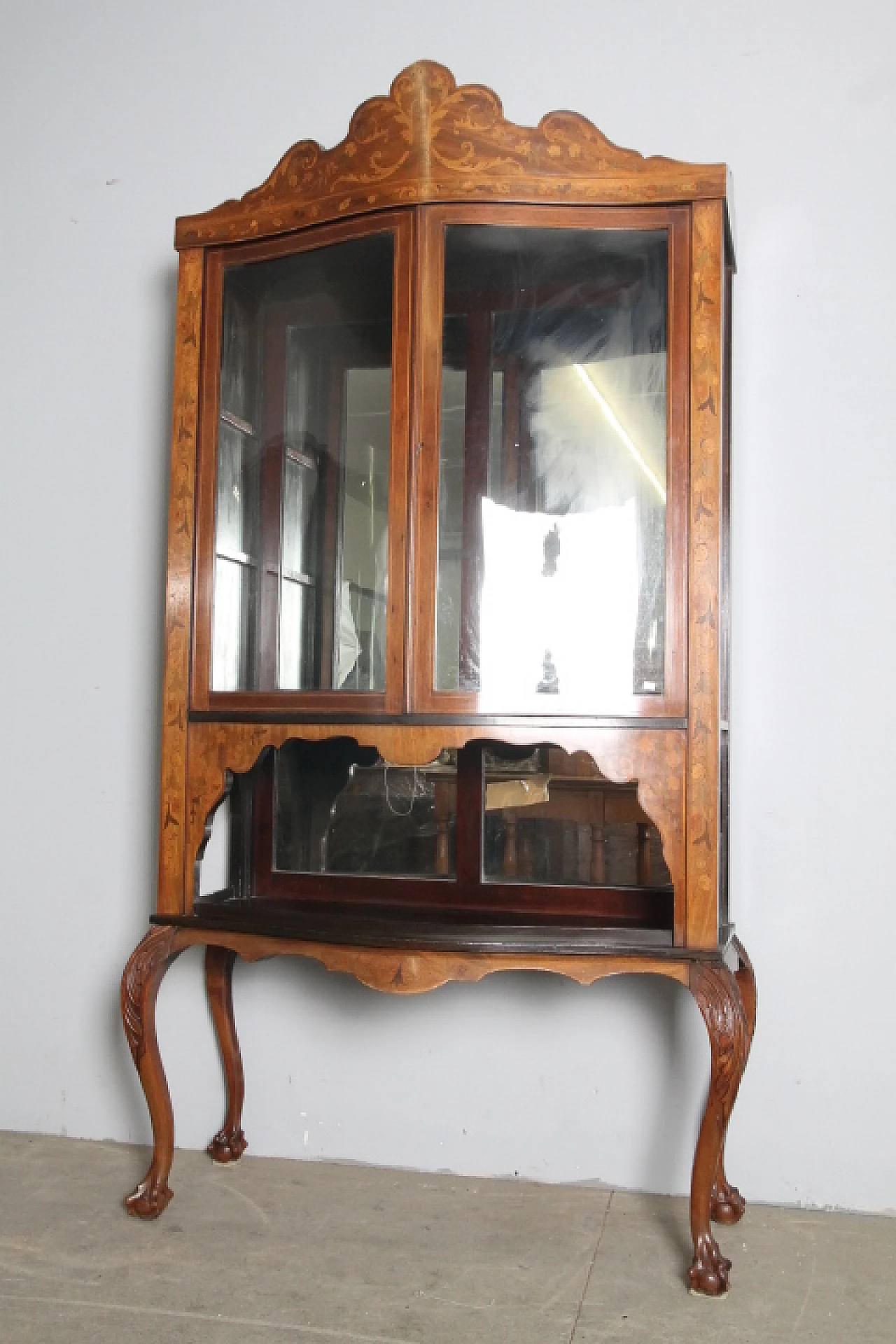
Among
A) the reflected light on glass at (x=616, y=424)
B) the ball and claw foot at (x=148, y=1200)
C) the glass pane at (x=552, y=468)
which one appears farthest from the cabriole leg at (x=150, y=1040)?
the reflected light on glass at (x=616, y=424)

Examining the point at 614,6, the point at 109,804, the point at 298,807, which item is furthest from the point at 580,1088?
the point at 614,6

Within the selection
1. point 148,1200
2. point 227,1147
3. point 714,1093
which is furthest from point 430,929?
point 227,1147

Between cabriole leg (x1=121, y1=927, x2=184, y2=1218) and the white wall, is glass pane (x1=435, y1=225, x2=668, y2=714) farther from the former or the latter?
cabriole leg (x1=121, y1=927, x2=184, y2=1218)

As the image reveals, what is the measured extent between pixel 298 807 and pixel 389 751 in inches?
17.2

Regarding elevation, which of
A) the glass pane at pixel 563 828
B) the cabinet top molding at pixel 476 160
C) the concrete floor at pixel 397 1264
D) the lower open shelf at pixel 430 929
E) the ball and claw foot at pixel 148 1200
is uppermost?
the cabinet top molding at pixel 476 160

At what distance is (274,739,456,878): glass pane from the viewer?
2.43 metres

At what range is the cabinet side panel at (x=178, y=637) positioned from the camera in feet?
7.73

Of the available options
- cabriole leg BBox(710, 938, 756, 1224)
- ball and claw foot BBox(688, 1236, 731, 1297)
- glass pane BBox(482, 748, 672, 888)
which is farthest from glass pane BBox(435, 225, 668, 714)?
ball and claw foot BBox(688, 1236, 731, 1297)

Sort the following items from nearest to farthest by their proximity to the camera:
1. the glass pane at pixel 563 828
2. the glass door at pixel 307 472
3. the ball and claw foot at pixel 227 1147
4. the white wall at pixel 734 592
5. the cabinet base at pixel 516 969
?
the cabinet base at pixel 516 969 → the glass door at pixel 307 472 → the glass pane at pixel 563 828 → the white wall at pixel 734 592 → the ball and claw foot at pixel 227 1147

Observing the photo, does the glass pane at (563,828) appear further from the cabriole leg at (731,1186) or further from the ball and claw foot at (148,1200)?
the ball and claw foot at (148,1200)

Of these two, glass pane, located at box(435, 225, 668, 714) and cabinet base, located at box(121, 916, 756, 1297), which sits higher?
glass pane, located at box(435, 225, 668, 714)

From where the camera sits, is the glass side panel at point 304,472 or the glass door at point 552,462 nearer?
the glass door at point 552,462

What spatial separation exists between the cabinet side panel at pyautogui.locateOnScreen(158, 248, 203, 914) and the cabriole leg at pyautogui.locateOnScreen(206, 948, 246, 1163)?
0.39 m

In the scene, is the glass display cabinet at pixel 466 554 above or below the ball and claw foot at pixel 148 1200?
above
